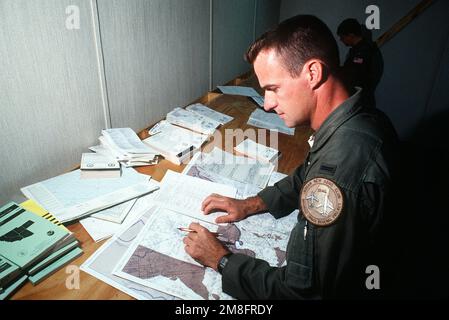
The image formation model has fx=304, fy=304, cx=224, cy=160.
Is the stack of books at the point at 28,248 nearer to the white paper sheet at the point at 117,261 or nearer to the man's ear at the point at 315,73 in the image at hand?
the white paper sheet at the point at 117,261

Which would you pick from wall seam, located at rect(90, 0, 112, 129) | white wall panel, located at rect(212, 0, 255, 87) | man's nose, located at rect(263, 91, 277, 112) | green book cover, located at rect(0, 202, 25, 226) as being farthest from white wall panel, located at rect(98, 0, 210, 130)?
man's nose, located at rect(263, 91, 277, 112)

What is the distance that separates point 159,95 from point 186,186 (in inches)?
28.0

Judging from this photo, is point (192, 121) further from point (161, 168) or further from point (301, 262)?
point (301, 262)

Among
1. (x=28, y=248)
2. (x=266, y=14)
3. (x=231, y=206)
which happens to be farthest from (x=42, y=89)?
(x=266, y=14)

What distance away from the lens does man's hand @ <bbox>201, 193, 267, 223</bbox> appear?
979mm

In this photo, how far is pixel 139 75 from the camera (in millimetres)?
1452

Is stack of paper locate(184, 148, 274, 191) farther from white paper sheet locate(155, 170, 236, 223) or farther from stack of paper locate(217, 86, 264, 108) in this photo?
stack of paper locate(217, 86, 264, 108)

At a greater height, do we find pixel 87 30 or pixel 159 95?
pixel 87 30

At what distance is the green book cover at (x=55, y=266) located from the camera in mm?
739

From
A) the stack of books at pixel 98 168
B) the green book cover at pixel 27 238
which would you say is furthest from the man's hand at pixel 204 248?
the stack of books at pixel 98 168

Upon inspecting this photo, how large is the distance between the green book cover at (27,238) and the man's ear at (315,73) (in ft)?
2.65

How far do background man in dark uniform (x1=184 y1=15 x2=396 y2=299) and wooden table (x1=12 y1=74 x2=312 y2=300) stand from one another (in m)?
0.25
